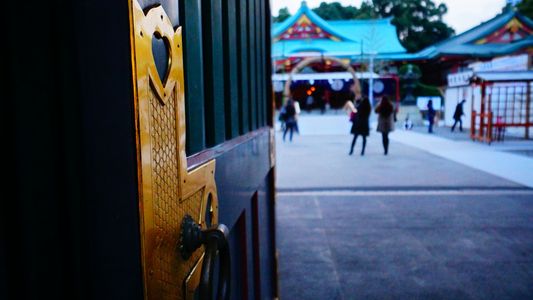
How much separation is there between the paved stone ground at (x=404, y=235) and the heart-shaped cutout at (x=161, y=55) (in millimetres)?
2586

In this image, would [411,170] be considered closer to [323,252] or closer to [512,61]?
[323,252]

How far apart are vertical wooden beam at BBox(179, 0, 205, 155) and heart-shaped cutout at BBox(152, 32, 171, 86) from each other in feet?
0.71

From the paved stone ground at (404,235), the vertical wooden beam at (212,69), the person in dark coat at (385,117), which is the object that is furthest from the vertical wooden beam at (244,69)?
the person in dark coat at (385,117)

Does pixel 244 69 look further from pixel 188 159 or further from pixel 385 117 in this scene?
pixel 385 117

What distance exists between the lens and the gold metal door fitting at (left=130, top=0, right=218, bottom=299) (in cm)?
54

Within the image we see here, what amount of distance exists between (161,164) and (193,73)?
359 millimetres

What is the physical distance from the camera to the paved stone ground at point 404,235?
10.2 ft

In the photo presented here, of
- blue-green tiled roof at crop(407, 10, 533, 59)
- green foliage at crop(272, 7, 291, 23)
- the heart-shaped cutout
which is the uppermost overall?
green foliage at crop(272, 7, 291, 23)

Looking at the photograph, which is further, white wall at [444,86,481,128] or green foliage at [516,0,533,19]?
green foliage at [516,0,533,19]

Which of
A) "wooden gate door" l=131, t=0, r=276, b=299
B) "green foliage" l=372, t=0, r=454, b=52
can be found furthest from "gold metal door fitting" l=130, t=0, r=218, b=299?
"green foliage" l=372, t=0, r=454, b=52

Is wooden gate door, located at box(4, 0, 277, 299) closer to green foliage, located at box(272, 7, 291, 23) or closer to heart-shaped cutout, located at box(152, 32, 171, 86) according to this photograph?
heart-shaped cutout, located at box(152, 32, 171, 86)

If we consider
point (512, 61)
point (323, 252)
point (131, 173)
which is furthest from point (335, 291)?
point (512, 61)

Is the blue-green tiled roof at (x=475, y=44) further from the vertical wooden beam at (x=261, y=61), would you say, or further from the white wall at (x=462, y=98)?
the vertical wooden beam at (x=261, y=61)

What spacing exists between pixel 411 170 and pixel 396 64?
70.9ft
